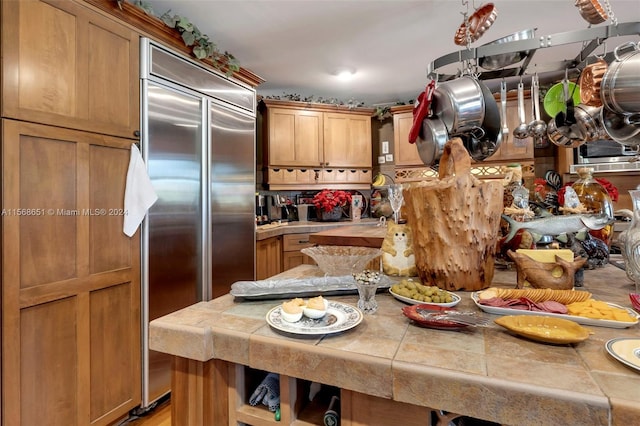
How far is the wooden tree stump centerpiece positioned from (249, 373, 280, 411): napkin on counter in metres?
0.58

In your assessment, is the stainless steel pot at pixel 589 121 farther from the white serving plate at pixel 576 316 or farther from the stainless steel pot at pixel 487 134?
the white serving plate at pixel 576 316

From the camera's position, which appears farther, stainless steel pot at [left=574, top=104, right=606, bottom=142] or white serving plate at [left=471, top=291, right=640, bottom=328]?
stainless steel pot at [left=574, top=104, right=606, bottom=142]

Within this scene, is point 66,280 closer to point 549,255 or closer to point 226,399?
point 226,399

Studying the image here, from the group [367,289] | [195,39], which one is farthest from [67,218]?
[367,289]

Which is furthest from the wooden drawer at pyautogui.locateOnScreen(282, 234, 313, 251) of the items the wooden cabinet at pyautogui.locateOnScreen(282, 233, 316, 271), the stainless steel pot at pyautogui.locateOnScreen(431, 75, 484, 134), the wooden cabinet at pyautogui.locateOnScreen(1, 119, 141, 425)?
the stainless steel pot at pyautogui.locateOnScreen(431, 75, 484, 134)

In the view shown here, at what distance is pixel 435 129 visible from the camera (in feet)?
4.43

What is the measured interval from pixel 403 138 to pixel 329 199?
117 centimetres

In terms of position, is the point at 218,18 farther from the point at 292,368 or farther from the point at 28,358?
the point at 292,368

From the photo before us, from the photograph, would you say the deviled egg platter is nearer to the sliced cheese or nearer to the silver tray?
the silver tray

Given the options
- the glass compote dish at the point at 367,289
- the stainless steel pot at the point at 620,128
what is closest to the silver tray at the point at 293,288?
the glass compote dish at the point at 367,289

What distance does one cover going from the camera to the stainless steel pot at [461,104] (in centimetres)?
130

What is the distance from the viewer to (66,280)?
1.55 metres

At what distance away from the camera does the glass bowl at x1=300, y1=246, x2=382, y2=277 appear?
1181mm

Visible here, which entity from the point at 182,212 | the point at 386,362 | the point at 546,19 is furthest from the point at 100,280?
the point at 546,19
